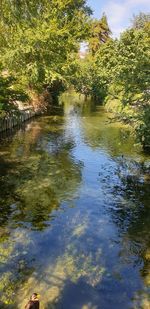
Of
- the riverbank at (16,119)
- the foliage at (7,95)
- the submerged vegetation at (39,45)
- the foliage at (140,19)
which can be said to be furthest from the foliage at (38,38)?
the foliage at (140,19)

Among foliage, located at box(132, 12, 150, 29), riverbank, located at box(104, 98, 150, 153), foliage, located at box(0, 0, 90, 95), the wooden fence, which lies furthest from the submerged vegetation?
foliage, located at box(132, 12, 150, 29)

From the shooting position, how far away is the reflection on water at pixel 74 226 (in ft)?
44.2

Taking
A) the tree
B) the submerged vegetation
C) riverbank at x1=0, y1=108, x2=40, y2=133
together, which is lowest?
riverbank at x1=0, y1=108, x2=40, y2=133

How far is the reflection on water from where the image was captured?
13.5 m

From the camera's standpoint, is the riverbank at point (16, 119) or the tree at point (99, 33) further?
the tree at point (99, 33)

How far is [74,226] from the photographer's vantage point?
18.6 m

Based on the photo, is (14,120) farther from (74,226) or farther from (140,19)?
(140,19)

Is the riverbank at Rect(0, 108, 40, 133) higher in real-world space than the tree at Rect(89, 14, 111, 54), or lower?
lower

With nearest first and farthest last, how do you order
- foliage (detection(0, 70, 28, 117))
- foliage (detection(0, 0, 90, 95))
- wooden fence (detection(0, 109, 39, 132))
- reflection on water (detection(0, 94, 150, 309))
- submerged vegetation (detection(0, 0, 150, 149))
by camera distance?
reflection on water (detection(0, 94, 150, 309))
foliage (detection(0, 70, 28, 117))
wooden fence (detection(0, 109, 39, 132))
submerged vegetation (detection(0, 0, 150, 149))
foliage (detection(0, 0, 90, 95))

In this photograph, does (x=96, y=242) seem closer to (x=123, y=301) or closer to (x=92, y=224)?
(x=92, y=224)

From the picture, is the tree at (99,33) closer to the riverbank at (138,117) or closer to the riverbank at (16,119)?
the riverbank at (16,119)

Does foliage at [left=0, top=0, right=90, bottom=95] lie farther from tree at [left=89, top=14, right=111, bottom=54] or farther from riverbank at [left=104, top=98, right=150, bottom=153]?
tree at [left=89, top=14, right=111, bottom=54]

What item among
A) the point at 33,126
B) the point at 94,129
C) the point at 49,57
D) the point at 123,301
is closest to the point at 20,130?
the point at 33,126

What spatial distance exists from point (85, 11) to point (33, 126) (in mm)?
28718
